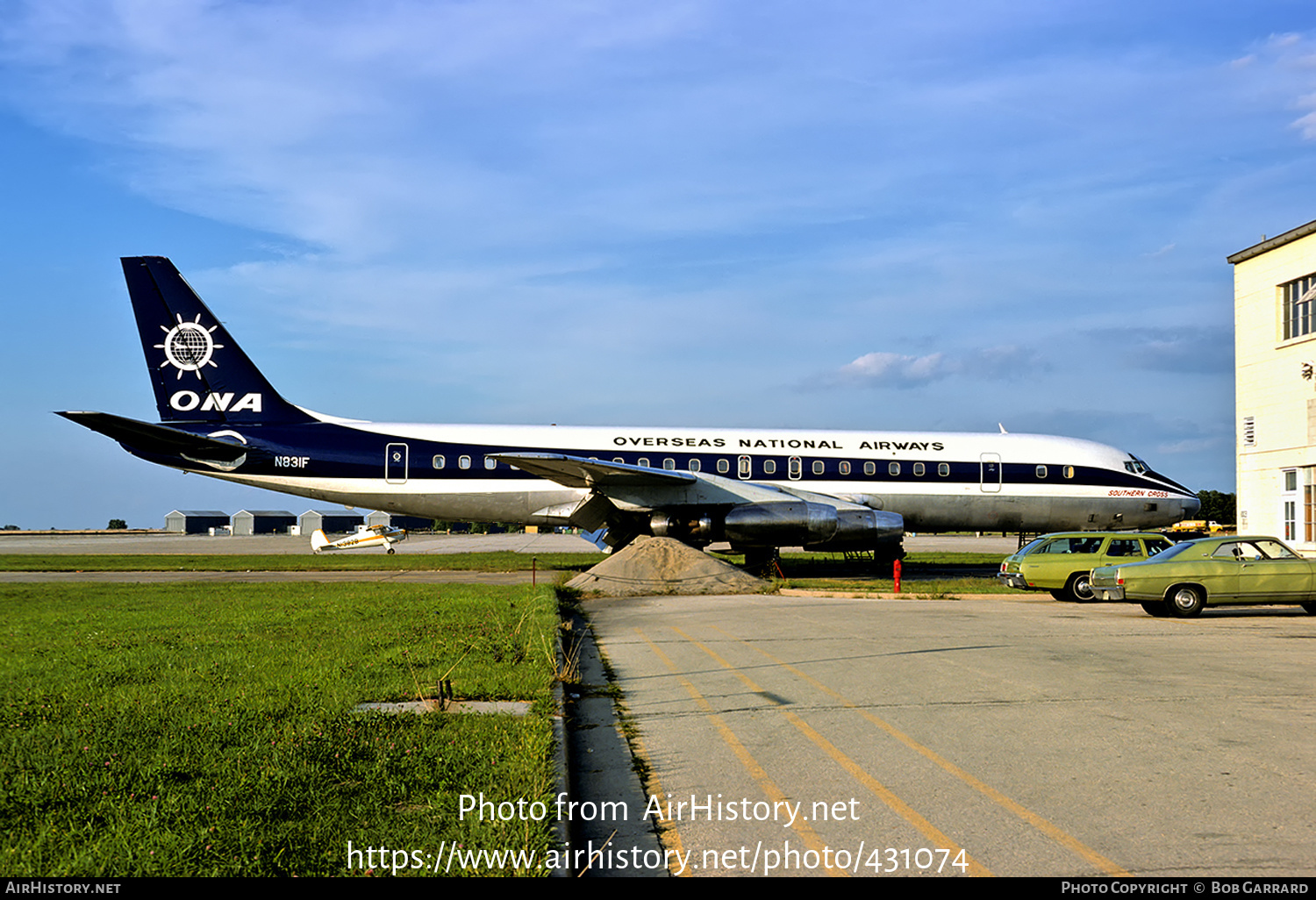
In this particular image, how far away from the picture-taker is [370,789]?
5.35 m

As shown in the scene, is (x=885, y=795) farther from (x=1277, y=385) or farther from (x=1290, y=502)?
(x=1277, y=385)

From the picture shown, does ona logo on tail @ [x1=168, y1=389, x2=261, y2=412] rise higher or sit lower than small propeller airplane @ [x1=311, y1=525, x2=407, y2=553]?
higher

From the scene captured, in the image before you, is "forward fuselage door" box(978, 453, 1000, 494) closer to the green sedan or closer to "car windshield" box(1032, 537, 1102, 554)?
"car windshield" box(1032, 537, 1102, 554)

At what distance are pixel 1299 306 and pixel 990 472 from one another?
1053 cm

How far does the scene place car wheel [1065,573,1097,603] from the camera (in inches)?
764

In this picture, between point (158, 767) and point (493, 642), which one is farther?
point (493, 642)

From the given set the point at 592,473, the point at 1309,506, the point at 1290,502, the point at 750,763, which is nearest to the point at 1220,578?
the point at 750,763

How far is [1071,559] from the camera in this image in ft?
64.0

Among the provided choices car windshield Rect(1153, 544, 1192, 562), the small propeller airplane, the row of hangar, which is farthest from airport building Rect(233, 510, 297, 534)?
car windshield Rect(1153, 544, 1192, 562)

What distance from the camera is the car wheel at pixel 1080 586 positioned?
63.7ft

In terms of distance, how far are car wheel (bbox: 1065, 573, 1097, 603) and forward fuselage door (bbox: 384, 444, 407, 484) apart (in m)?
16.6
